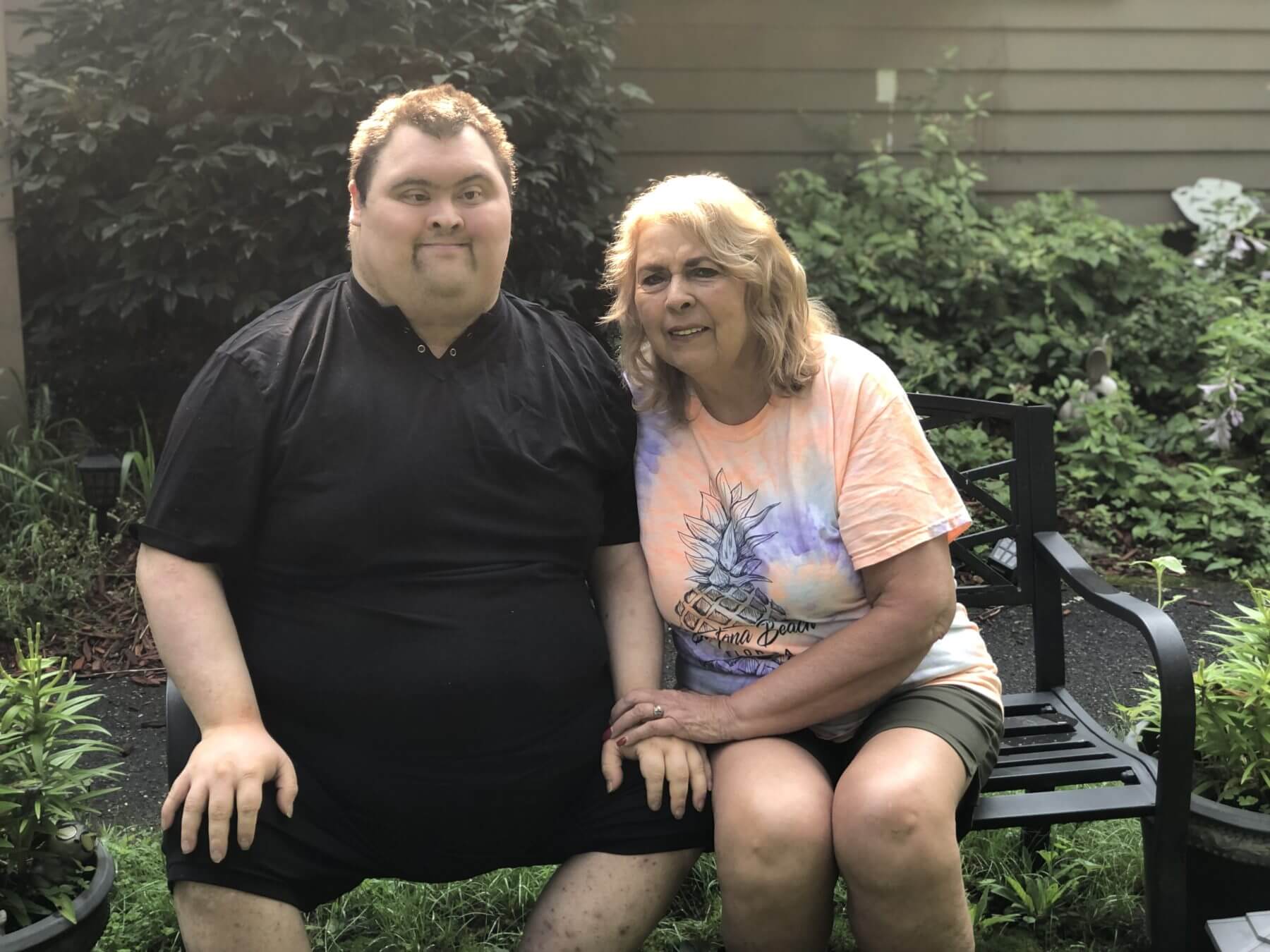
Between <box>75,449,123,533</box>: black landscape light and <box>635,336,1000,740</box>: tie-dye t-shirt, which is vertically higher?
<box>635,336,1000,740</box>: tie-dye t-shirt

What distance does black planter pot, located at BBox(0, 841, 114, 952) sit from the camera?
6.64 ft

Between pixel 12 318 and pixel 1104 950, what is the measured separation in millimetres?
4413

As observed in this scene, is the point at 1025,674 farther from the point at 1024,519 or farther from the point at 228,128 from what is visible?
the point at 228,128

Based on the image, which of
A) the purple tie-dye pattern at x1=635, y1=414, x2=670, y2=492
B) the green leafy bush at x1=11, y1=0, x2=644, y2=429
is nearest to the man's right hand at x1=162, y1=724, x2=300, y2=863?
the purple tie-dye pattern at x1=635, y1=414, x2=670, y2=492

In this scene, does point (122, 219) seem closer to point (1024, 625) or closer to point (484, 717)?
point (484, 717)

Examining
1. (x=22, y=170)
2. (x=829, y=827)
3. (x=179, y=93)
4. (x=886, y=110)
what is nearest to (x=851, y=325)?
(x=886, y=110)

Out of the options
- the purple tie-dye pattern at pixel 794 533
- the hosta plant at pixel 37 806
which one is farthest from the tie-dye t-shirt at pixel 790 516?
the hosta plant at pixel 37 806

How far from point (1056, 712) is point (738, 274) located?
127cm

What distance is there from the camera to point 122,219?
460 cm

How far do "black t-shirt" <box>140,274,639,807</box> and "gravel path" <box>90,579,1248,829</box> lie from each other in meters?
1.27

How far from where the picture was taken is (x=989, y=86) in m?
6.85

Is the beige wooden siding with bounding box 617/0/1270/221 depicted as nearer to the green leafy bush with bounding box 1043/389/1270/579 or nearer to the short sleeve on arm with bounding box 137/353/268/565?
the green leafy bush with bounding box 1043/389/1270/579

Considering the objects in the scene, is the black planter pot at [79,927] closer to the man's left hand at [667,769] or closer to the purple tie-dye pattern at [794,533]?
the man's left hand at [667,769]

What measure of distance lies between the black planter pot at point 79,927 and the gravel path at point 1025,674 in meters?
0.91
